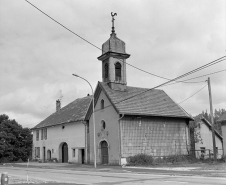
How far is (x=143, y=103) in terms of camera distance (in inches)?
1341

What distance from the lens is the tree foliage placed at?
4691cm

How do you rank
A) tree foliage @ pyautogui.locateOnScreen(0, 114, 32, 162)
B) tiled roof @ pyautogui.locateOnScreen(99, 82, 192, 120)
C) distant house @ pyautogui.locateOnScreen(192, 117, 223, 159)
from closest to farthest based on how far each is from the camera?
1. tiled roof @ pyautogui.locateOnScreen(99, 82, 192, 120)
2. distant house @ pyautogui.locateOnScreen(192, 117, 223, 159)
3. tree foliage @ pyautogui.locateOnScreen(0, 114, 32, 162)

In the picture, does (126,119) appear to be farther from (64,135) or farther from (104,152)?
(64,135)

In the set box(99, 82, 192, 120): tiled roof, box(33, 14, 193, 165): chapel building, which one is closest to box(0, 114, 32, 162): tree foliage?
box(33, 14, 193, 165): chapel building

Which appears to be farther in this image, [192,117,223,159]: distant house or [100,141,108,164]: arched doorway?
[192,117,223,159]: distant house

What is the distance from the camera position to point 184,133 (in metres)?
35.7

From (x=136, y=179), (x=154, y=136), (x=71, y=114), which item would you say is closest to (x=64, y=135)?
(x=71, y=114)

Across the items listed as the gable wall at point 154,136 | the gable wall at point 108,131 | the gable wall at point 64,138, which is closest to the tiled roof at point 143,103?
the gable wall at point 154,136

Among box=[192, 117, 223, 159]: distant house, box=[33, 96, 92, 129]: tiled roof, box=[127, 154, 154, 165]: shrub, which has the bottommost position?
box=[127, 154, 154, 165]: shrub

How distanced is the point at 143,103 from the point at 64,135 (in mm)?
12299

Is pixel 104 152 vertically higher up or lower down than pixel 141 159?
higher up

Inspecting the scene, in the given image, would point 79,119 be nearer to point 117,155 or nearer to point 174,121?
point 117,155

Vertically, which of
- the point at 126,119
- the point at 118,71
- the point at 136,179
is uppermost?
the point at 118,71

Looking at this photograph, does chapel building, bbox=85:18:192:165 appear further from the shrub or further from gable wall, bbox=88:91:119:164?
the shrub
